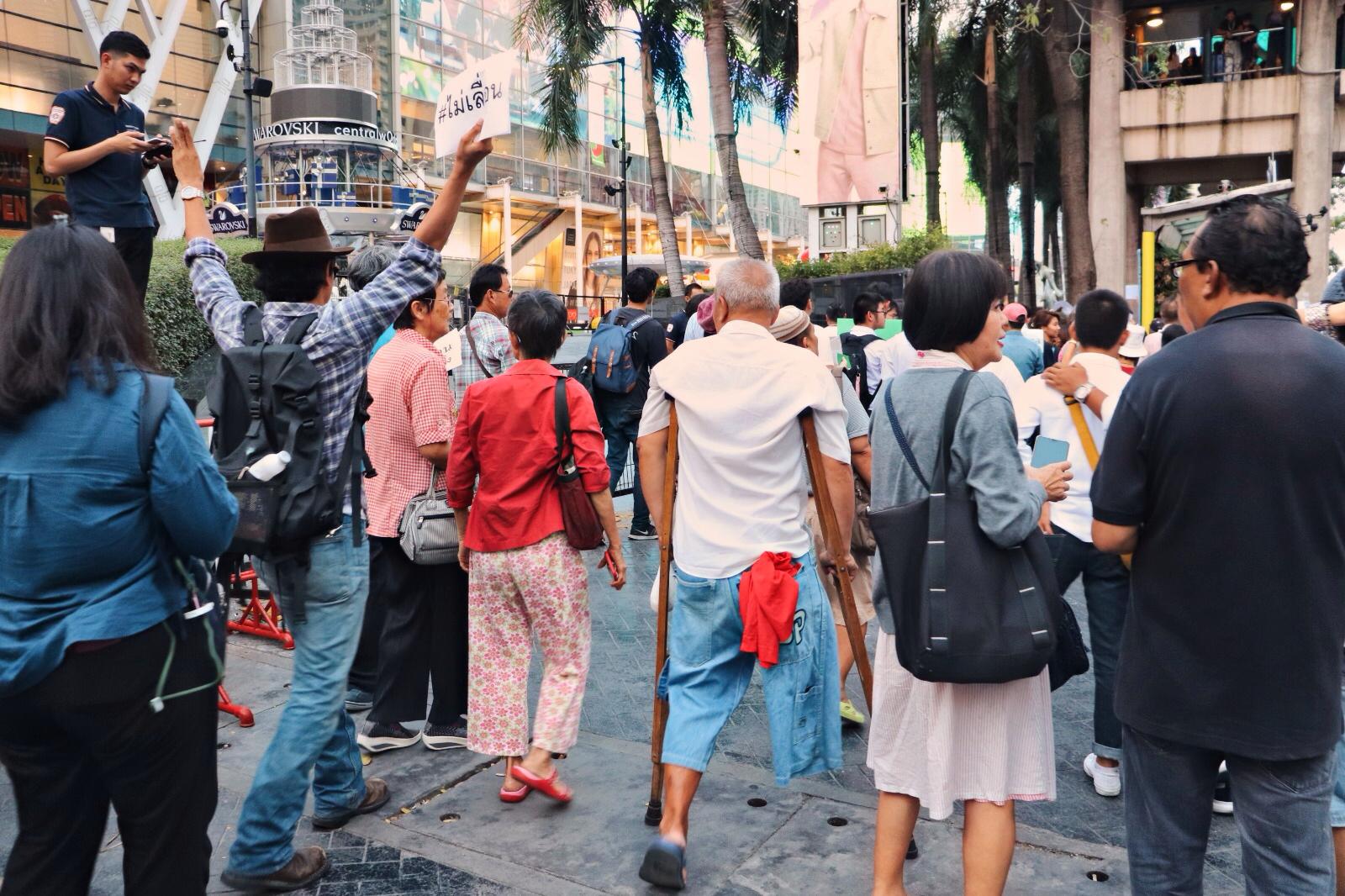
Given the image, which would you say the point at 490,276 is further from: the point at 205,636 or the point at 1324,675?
the point at 1324,675

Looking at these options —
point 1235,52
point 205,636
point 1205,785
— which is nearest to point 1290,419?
point 1205,785

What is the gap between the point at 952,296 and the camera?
2947 millimetres

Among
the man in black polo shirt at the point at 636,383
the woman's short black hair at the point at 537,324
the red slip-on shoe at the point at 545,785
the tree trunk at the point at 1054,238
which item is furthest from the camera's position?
the tree trunk at the point at 1054,238

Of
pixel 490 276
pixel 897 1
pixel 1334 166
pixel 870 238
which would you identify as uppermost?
pixel 897 1

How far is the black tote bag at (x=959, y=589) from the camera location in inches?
107

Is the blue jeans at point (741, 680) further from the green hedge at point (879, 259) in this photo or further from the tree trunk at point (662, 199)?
the tree trunk at point (662, 199)

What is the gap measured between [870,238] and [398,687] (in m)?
23.5

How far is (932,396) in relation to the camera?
288 cm

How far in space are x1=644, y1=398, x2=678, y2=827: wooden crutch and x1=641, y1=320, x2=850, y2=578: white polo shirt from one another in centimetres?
12

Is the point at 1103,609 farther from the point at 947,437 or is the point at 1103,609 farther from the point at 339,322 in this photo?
the point at 339,322

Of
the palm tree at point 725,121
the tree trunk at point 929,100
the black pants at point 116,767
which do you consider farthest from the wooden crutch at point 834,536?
the tree trunk at point 929,100

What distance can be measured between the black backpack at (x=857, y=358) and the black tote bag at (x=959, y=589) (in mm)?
5127

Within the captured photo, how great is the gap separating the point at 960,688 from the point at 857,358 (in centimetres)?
554

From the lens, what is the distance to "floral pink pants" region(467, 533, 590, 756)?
4129 mm
